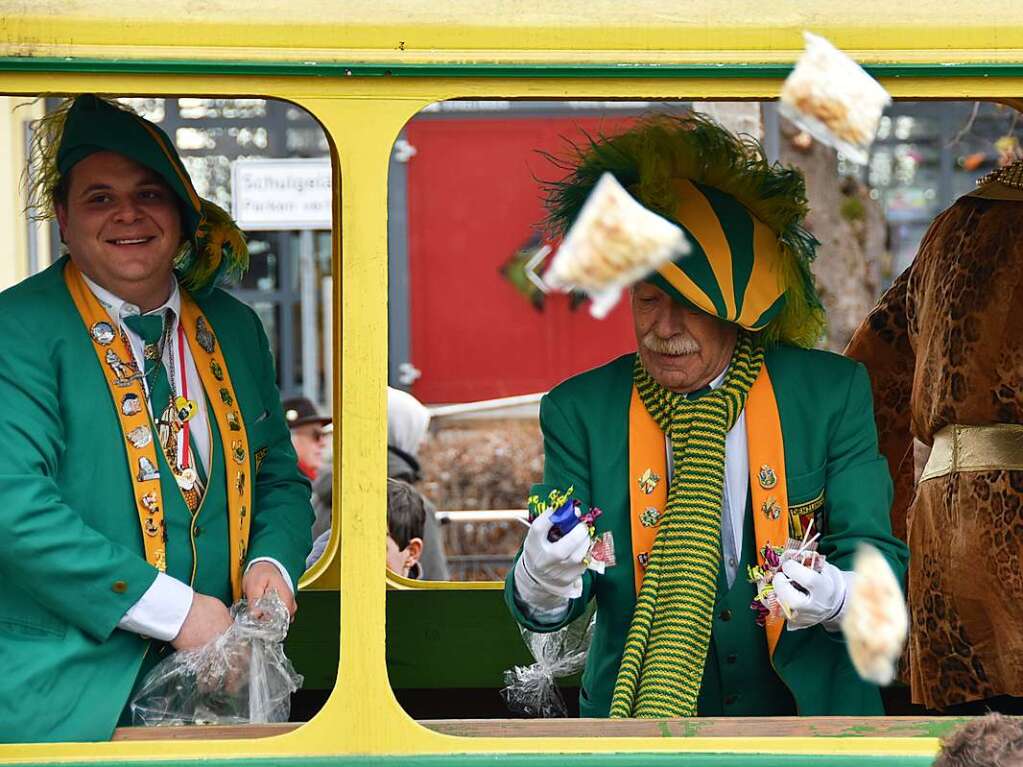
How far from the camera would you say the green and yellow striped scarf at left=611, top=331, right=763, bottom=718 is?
288 centimetres

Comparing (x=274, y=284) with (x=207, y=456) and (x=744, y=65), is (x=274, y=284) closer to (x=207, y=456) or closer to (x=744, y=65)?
(x=207, y=456)

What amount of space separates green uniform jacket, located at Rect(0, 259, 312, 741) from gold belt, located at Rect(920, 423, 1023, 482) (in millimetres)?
1362

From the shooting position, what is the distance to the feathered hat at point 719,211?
295 cm

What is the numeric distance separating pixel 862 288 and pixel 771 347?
5260 millimetres

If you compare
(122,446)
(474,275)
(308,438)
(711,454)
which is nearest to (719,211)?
(711,454)

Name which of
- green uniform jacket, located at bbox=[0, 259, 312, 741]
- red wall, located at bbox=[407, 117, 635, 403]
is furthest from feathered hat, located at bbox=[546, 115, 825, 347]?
red wall, located at bbox=[407, 117, 635, 403]

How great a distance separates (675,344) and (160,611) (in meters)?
0.96

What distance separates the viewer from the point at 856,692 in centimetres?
299

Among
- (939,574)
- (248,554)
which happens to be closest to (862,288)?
(939,574)

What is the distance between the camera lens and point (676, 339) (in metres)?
2.99

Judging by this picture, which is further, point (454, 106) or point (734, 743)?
point (454, 106)

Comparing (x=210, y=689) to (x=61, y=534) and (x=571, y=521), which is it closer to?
(x=61, y=534)

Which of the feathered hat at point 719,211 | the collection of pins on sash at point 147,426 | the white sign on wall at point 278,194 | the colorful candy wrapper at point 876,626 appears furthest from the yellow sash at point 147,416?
the white sign on wall at point 278,194

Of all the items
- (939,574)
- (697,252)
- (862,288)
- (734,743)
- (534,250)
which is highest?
(534,250)
